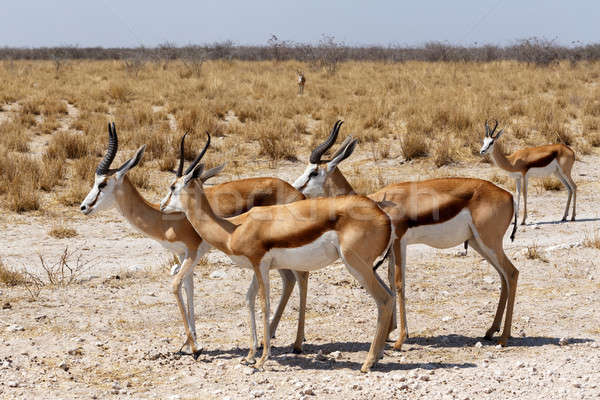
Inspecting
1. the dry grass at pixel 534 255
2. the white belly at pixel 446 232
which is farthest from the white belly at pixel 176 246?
the dry grass at pixel 534 255

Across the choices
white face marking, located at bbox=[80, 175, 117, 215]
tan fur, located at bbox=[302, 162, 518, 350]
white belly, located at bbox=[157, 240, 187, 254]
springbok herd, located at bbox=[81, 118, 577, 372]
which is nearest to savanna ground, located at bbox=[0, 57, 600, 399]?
springbok herd, located at bbox=[81, 118, 577, 372]

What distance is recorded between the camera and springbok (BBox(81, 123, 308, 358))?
6.37 m

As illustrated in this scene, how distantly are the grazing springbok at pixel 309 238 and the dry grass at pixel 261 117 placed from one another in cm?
714

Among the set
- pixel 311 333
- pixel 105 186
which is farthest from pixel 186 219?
pixel 311 333

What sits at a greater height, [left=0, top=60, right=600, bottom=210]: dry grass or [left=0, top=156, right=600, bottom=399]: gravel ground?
[left=0, top=60, right=600, bottom=210]: dry grass

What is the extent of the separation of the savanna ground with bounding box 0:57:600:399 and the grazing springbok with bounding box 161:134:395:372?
0.62 m

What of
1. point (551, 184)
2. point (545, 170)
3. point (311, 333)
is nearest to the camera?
point (311, 333)

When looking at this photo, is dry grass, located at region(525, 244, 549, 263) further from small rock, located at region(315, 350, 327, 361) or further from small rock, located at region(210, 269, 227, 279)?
small rock, located at region(315, 350, 327, 361)

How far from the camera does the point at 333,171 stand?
773 cm

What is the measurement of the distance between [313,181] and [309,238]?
215 cm

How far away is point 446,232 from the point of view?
253 inches

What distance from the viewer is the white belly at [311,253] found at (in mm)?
5562

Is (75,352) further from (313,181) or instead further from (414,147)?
(414,147)

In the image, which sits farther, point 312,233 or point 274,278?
point 274,278
